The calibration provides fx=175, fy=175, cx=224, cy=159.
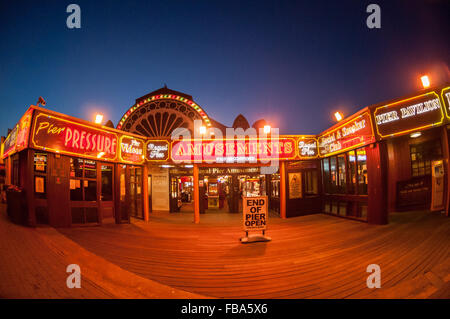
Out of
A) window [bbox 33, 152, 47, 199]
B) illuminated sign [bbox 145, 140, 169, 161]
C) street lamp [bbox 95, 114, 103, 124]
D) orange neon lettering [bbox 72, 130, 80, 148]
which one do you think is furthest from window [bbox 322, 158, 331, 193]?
window [bbox 33, 152, 47, 199]

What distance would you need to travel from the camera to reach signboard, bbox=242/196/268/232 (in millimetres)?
5520

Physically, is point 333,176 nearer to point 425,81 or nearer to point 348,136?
point 348,136

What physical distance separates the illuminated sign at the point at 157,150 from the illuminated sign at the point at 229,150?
0.38 m

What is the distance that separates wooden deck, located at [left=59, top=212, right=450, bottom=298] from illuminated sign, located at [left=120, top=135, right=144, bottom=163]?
126 inches

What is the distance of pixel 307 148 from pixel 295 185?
6.67 feet

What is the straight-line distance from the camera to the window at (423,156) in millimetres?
8469

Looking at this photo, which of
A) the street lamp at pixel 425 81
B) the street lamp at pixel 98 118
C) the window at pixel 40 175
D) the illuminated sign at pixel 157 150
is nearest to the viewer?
the window at pixel 40 175

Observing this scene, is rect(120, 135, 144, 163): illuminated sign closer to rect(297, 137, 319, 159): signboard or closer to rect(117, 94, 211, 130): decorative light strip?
rect(117, 94, 211, 130): decorative light strip

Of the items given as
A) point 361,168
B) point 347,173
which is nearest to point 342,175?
point 347,173

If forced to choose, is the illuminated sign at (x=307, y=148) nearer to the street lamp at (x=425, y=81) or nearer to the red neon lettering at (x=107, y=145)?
the street lamp at (x=425, y=81)

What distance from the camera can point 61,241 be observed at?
15.8 feet

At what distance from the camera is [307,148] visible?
912 cm

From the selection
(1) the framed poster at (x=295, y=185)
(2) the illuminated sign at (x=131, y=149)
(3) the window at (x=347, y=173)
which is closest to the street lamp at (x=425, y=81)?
(3) the window at (x=347, y=173)
